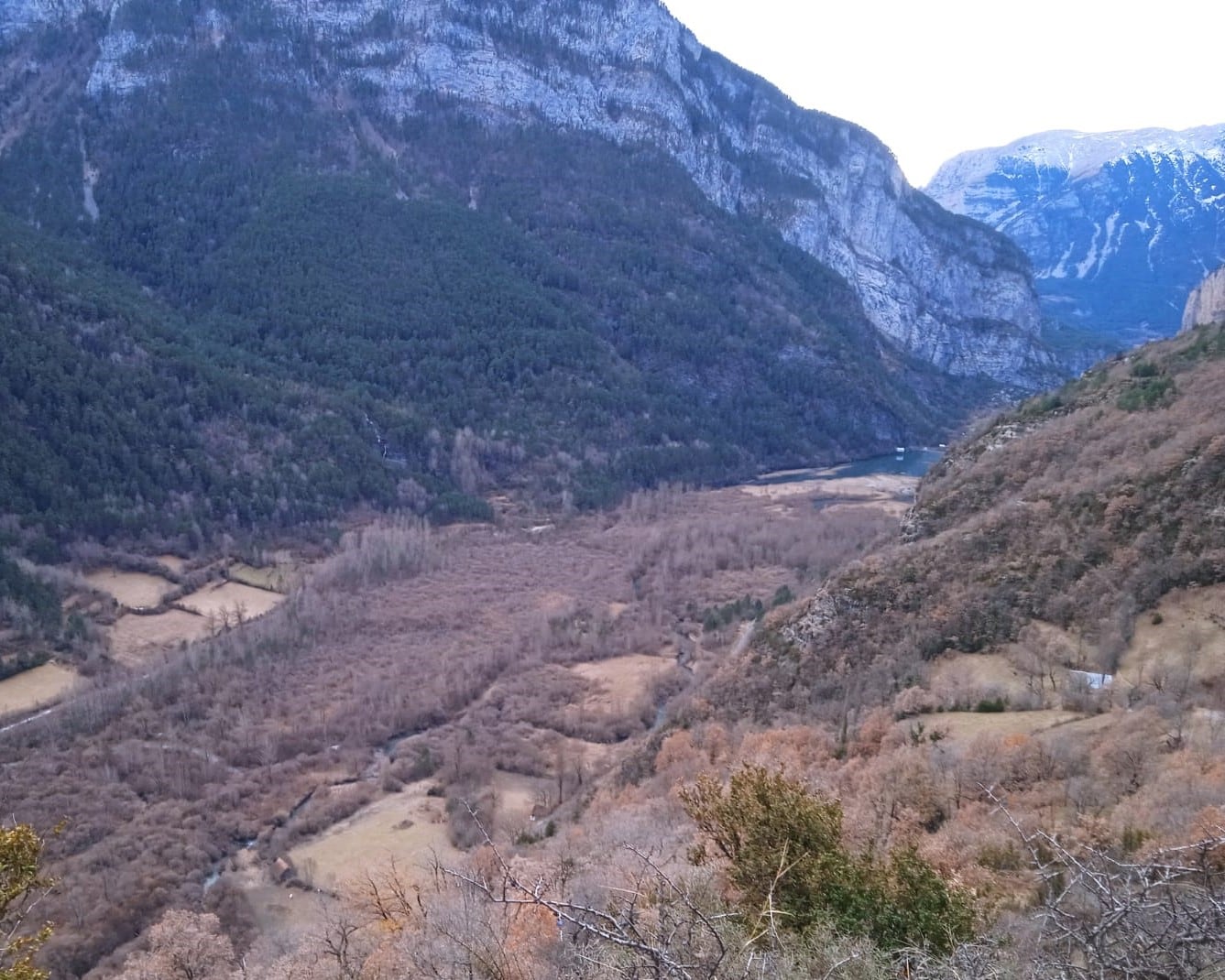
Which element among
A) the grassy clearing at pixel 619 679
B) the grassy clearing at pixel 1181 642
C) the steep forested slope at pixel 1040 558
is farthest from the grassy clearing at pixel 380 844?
the grassy clearing at pixel 1181 642

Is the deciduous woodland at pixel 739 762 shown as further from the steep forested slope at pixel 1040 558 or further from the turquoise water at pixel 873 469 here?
the turquoise water at pixel 873 469

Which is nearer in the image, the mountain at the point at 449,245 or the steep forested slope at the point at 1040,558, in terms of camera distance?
the steep forested slope at the point at 1040,558

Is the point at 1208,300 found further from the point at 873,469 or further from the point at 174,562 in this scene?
the point at 174,562

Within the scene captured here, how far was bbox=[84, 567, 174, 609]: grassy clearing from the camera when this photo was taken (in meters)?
49.3

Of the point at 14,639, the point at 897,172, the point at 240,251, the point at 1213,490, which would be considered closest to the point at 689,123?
the point at 897,172

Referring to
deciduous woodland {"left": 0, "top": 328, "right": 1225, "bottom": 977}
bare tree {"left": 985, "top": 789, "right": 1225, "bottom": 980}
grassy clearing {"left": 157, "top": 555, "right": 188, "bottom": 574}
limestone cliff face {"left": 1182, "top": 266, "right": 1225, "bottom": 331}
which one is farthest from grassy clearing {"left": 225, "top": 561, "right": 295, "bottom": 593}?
limestone cliff face {"left": 1182, "top": 266, "right": 1225, "bottom": 331}

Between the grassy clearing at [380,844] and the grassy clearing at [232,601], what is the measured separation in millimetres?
21263

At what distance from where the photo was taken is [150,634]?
45969 mm

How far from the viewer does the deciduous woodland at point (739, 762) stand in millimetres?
9781

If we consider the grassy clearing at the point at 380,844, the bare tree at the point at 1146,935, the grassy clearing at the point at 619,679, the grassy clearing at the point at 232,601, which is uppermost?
the bare tree at the point at 1146,935

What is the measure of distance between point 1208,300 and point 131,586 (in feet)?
245

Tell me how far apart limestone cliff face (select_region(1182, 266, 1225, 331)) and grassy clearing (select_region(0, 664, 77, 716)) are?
217ft

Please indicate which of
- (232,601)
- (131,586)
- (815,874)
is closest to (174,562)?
(131,586)

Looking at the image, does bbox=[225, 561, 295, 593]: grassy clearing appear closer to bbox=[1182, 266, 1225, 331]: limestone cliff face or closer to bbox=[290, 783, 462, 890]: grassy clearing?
bbox=[290, 783, 462, 890]: grassy clearing
